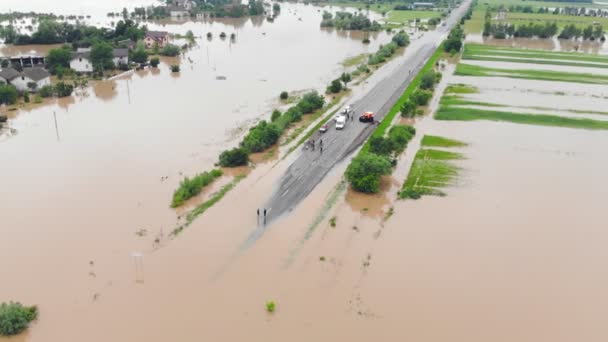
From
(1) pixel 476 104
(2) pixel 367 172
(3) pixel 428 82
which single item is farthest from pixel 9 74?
(1) pixel 476 104

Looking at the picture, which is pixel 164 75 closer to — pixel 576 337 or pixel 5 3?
pixel 576 337

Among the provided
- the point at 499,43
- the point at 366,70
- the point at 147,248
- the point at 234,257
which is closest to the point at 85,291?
the point at 147,248

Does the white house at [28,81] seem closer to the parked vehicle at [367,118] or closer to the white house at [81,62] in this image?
the white house at [81,62]

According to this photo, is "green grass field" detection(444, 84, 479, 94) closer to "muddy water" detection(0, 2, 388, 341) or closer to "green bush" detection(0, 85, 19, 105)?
"muddy water" detection(0, 2, 388, 341)

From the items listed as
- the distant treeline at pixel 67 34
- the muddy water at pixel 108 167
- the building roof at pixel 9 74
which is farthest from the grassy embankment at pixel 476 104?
the distant treeline at pixel 67 34

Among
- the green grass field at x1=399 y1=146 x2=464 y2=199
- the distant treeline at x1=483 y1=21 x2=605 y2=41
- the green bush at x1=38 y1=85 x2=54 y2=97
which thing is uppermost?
the distant treeline at x1=483 y1=21 x2=605 y2=41

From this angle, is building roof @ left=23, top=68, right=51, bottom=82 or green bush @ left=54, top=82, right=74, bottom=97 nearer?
green bush @ left=54, top=82, right=74, bottom=97

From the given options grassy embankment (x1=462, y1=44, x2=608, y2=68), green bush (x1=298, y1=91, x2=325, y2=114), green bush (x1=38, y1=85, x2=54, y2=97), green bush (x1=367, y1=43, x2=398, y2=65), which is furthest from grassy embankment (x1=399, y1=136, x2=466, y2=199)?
grassy embankment (x1=462, y1=44, x2=608, y2=68)
